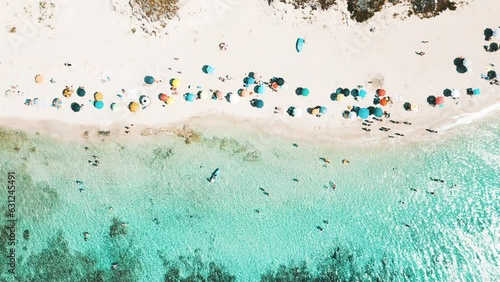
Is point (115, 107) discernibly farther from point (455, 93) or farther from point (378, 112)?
point (455, 93)

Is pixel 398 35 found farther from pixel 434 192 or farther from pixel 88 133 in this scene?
pixel 88 133

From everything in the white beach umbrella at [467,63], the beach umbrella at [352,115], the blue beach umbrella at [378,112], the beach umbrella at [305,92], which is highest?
the white beach umbrella at [467,63]

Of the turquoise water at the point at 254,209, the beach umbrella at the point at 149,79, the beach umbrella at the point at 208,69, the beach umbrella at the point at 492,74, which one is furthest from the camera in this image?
the turquoise water at the point at 254,209

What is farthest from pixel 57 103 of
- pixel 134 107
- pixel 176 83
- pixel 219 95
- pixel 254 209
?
pixel 254 209

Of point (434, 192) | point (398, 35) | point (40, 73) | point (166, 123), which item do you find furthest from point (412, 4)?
point (40, 73)

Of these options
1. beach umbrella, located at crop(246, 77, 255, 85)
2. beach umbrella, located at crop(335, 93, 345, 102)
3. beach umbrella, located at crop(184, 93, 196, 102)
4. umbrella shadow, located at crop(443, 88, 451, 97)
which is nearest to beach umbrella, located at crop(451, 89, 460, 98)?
umbrella shadow, located at crop(443, 88, 451, 97)

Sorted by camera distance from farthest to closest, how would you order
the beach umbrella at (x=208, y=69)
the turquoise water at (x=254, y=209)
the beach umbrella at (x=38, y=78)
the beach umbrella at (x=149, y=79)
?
the turquoise water at (x=254, y=209), the beach umbrella at (x=38, y=78), the beach umbrella at (x=149, y=79), the beach umbrella at (x=208, y=69)

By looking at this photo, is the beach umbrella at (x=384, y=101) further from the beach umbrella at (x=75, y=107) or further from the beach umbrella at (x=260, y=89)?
the beach umbrella at (x=75, y=107)

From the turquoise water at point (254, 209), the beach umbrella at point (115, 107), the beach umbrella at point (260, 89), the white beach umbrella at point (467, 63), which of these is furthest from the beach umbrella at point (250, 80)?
the white beach umbrella at point (467, 63)
